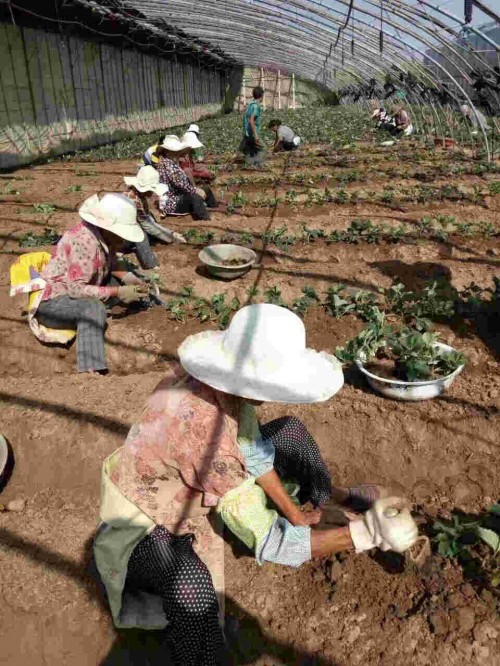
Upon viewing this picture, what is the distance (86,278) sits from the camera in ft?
14.1

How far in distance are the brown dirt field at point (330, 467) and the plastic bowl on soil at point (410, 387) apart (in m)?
0.07

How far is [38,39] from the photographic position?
13.4 metres

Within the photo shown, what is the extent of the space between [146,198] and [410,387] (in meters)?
4.21

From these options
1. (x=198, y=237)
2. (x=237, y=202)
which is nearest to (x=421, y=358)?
(x=198, y=237)

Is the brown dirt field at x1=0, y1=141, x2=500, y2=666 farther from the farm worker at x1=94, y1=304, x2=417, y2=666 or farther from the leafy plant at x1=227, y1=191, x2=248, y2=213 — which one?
the leafy plant at x1=227, y1=191, x2=248, y2=213

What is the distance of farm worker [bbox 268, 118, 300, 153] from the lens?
46.0 ft

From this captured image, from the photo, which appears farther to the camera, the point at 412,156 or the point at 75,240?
the point at 412,156

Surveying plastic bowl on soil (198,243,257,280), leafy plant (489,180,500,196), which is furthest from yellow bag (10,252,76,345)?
leafy plant (489,180,500,196)

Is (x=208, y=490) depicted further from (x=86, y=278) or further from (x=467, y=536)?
(x=86, y=278)

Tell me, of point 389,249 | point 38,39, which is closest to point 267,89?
point 38,39

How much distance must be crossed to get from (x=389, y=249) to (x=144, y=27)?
1430cm

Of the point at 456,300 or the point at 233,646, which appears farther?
the point at 456,300

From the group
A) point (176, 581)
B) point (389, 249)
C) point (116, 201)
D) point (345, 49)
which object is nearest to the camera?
point (176, 581)

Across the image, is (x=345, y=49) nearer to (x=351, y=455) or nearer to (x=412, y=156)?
(x=412, y=156)
